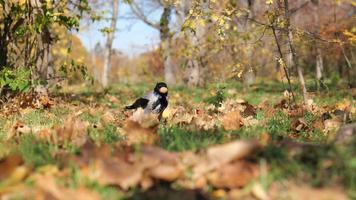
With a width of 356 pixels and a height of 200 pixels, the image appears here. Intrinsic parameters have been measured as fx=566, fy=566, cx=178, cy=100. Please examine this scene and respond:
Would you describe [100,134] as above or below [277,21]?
below

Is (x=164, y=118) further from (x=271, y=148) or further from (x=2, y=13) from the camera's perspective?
(x=2, y=13)

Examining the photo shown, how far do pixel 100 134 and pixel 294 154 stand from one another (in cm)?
→ 194

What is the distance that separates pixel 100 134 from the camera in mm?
4570

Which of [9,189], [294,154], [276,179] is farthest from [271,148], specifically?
[9,189]

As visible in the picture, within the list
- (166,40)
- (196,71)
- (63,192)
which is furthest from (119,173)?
(166,40)

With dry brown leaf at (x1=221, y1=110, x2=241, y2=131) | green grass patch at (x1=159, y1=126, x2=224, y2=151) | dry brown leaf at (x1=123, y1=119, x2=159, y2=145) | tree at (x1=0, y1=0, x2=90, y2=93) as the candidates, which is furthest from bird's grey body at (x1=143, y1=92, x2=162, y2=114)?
tree at (x1=0, y1=0, x2=90, y2=93)

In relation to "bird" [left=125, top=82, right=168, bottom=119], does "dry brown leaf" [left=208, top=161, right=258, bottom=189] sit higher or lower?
lower

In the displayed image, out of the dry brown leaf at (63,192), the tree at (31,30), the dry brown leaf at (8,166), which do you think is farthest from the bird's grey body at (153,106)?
the dry brown leaf at (63,192)

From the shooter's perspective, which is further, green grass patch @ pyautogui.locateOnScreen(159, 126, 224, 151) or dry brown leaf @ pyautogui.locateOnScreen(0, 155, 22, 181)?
green grass patch @ pyautogui.locateOnScreen(159, 126, 224, 151)

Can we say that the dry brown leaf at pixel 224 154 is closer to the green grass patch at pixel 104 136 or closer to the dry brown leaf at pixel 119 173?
the dry brown leaf at pixel 119 173

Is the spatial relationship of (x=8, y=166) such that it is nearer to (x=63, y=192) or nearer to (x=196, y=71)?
(x=63, y=192)

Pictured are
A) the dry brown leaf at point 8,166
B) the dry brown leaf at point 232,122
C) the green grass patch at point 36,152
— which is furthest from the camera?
the dry brown leaf at point 232,122

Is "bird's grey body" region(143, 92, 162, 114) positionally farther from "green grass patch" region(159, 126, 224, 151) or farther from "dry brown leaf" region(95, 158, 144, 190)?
"dry brown leaf" region(95, 158, 144, 190)

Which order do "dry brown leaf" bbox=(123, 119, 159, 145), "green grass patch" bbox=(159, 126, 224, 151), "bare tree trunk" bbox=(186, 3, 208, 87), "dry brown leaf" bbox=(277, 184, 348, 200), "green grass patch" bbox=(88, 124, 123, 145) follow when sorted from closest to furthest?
"dry brown leaf" bbox=(277, 184, 348, 200) → "green grass patch" bbox=(159, 126, 224, 151) → "dry brown leaf" bbox=(123, 119, 159, 145) → "green grass patch" bbox=(88, 124, 123, 145) → "bare tree trunk" bbox=(186, 3, 208, 87)
